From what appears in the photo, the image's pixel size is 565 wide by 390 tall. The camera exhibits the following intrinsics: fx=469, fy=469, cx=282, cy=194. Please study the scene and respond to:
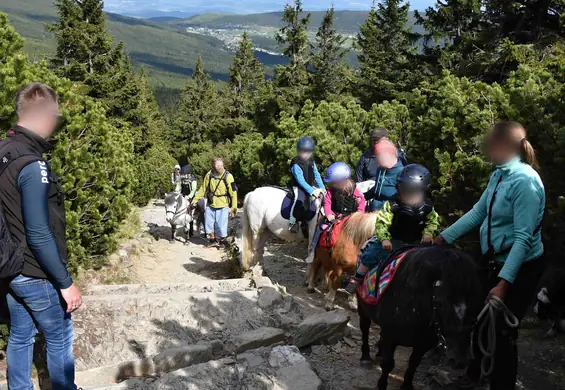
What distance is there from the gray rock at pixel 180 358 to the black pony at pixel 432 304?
2043 mm

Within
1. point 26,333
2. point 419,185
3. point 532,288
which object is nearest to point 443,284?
point 532,288

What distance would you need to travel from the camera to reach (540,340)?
5.23 metres

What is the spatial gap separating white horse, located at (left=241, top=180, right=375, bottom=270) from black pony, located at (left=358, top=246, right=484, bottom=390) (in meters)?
4.59

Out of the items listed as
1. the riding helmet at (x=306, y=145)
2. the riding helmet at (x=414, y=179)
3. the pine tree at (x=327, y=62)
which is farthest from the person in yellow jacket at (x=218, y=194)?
the pine tree at (x=327, y=62)

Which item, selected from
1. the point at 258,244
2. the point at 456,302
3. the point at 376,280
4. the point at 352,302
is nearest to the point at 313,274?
the point at 352,302

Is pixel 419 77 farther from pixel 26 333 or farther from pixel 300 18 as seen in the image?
pixel 26 333

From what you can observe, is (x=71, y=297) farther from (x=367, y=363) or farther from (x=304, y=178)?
(x=304, y=178)

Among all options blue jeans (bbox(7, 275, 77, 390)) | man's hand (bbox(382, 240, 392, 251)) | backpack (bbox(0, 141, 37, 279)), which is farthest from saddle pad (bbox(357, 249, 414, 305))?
backpack (bbox(0, 141, 37, 279))

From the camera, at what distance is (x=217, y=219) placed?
11.4 meters

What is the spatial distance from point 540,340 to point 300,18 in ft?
91.1

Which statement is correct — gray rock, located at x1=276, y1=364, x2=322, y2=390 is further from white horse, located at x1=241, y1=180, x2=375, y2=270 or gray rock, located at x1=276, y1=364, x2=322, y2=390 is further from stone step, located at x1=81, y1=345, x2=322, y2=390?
white horse, located at x1=241, y1=180, x2=375, y2=270

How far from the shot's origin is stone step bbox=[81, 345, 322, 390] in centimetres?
416

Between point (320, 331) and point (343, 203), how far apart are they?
2016 millimetres

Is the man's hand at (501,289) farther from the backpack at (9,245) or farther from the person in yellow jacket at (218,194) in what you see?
the person in yellow jacket at (218,194)
